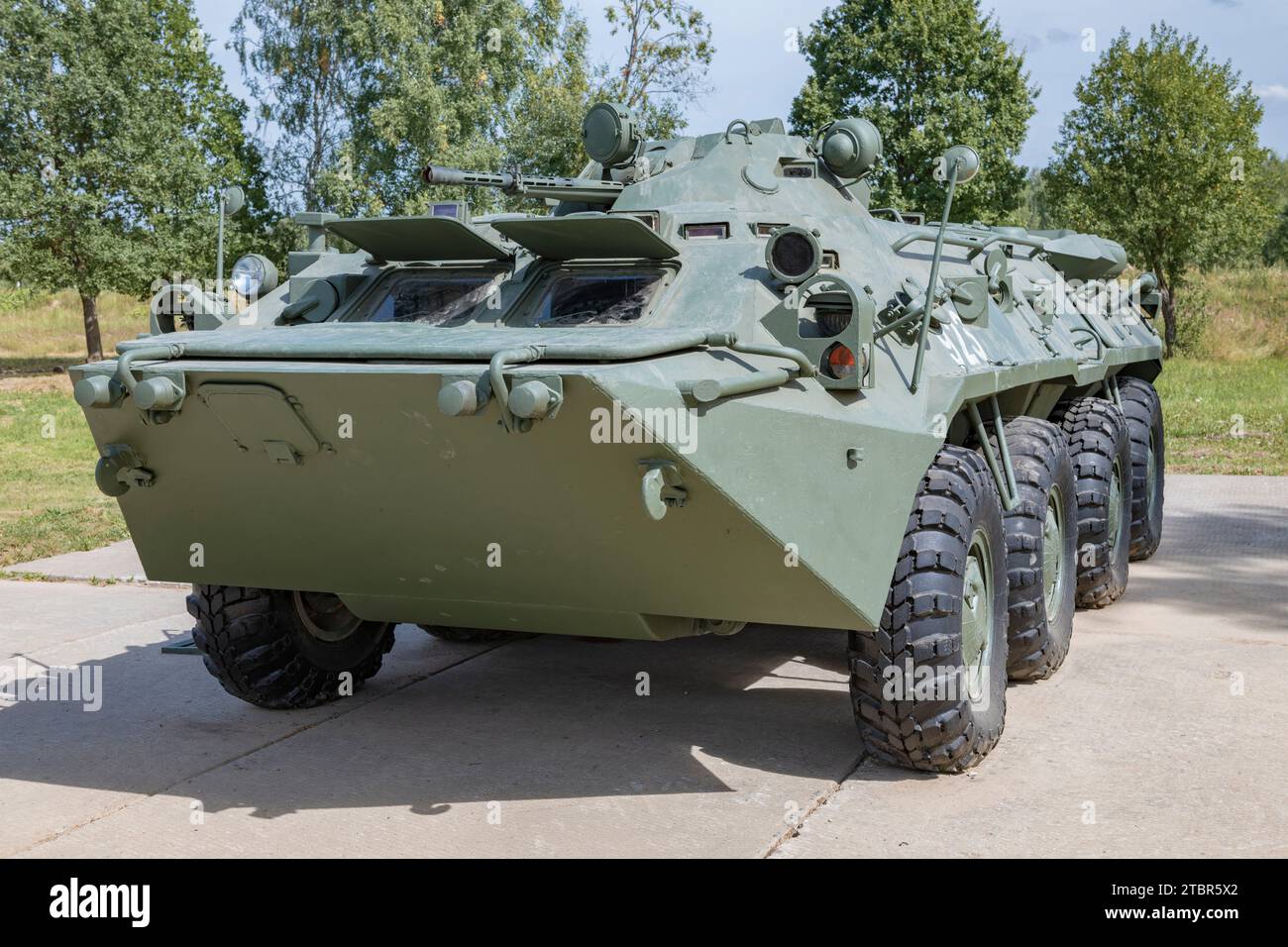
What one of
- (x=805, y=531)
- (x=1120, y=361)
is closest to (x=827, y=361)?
(x=805, y=531)

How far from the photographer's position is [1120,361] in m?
7.95

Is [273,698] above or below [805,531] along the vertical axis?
below

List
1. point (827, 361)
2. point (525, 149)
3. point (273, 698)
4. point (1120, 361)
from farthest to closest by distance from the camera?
point (525, 149)
point (1120, 361)
point (273, 698)
point (827, 361)

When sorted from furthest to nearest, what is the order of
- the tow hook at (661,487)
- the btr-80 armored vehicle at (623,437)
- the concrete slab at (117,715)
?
the concrete slab at (117,715)
the btr-80 armored vehicle at (623,437)
the tow hook at (661,487)

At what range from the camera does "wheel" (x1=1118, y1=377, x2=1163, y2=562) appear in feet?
26.8

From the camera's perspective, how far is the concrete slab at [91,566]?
27.7 feet

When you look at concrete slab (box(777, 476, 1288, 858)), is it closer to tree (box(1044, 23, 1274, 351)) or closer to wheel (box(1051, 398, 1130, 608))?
wheel (box(1051, 398, 1130, 608))

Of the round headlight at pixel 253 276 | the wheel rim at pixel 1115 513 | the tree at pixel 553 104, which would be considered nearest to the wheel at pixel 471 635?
the round headlight at pixel 253 276

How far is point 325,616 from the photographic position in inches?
226

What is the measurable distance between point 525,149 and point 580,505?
20203 millimetres

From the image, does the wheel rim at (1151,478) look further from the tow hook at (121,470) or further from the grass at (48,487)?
the grass at (48,487)

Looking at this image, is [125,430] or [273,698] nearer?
[125,430]

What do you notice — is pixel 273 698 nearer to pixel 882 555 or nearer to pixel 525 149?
pixel 882 555

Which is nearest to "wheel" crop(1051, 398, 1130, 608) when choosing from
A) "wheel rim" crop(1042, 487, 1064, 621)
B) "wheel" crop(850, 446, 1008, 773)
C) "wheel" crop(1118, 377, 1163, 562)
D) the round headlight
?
"wheel" crop(1118, 377, 1163, 562)
